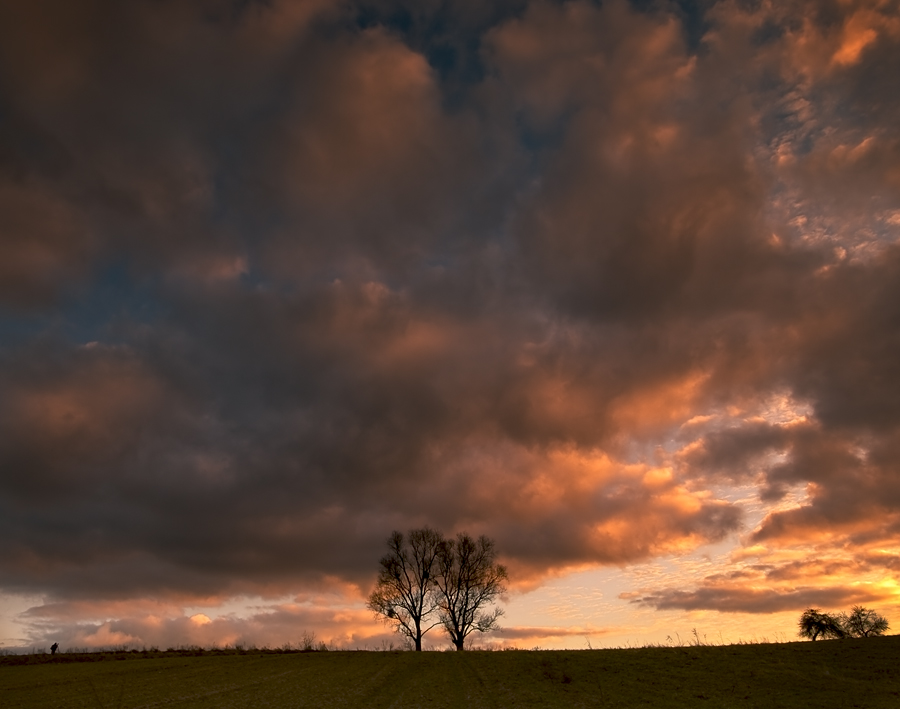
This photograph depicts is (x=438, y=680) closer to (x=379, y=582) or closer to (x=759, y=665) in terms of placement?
(x=759, y=665)

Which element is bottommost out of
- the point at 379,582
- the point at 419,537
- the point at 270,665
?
the point at 270,665

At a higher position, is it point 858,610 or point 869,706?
point 858,610

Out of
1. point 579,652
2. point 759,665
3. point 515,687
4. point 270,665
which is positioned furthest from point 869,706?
point 270,665

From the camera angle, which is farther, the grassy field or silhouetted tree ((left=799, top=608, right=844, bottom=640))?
silhouetted tree ((left=799, top=608, right=844, bottom=640))

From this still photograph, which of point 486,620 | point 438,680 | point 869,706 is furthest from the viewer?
point 486,620

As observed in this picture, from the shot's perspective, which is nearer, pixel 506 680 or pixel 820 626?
pixel 506 680

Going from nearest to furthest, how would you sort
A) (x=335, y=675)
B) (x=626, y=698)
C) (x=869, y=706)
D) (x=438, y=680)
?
1. (x=869, y=706)
2. (x=626, y=698)
3. (x=438, y=680)
4. (x=335, y=675)

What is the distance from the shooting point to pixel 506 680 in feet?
133

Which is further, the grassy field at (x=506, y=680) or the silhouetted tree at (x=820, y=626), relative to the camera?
the silhouetted tree at (x=820, y=626)

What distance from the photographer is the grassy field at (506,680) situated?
111ft

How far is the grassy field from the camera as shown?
33.7 meters

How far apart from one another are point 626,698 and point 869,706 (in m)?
11.9

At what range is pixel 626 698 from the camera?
34062 mm

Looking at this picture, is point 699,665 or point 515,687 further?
point 699,665
